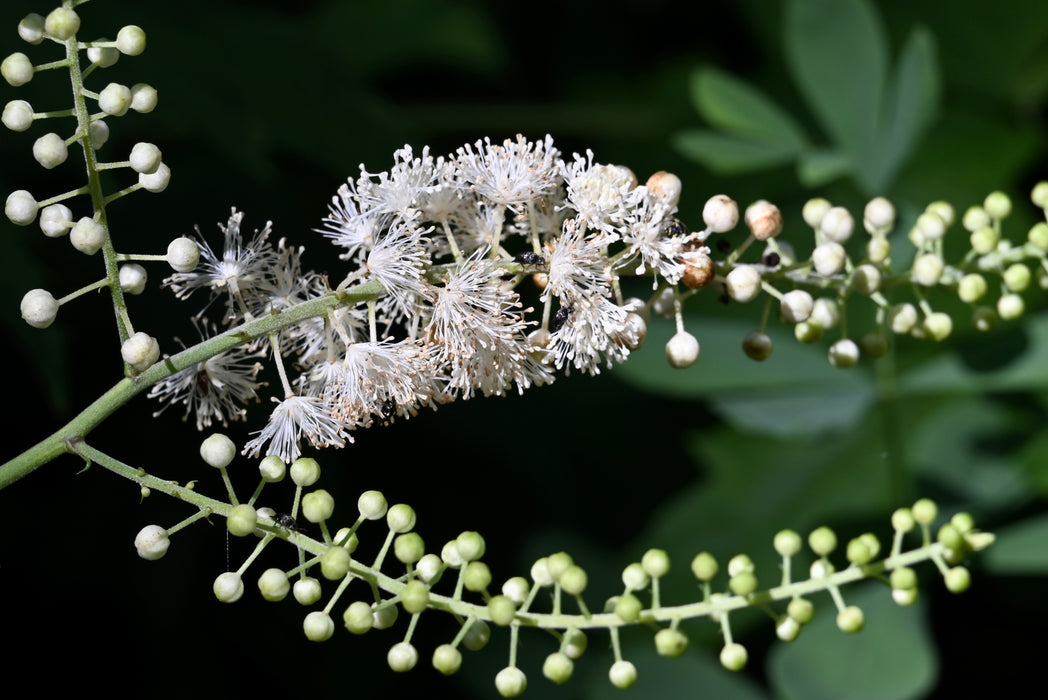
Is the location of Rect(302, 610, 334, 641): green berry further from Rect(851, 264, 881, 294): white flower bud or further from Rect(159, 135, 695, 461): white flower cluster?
Rect(851, 264, 881, 294): white flower bud

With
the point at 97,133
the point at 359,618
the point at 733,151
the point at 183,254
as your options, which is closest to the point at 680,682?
the point at 733,151

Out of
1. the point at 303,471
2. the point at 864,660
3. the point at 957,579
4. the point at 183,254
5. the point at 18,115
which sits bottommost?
the point at 864,660

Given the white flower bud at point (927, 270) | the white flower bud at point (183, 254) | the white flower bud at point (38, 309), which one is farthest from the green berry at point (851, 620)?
the white flower bud at point (38, 309)

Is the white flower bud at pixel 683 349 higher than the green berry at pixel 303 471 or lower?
higher

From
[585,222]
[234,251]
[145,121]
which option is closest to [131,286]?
[234,251]

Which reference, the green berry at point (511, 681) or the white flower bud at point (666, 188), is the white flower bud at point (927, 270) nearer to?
the white flower bud at point (666, 188)

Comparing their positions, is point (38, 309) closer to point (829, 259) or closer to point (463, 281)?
point (463, 281)

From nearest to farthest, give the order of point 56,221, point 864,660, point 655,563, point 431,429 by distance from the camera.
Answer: point 56,221 < point 655,563 < point 864,660 < point 431,429
